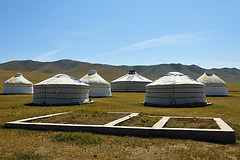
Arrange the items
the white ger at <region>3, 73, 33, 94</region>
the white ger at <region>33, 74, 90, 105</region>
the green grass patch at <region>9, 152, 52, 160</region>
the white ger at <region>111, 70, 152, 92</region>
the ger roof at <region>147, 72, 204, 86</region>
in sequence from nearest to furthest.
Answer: the green grass patch at <region>9, 152, 52, 160</region> < the ger roof at <region>147, 72, 204, 86</region> < the white ger at <region>33, 74, 90, 105</region> < the white ger at <region>3, 73, 33, 94</region> < the white ger at <region>111, 70, 152, 92</region>

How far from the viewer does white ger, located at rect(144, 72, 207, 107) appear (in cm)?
1527

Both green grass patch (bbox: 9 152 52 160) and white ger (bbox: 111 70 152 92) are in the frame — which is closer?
green grass patch (bbox: 9 152 52 160)

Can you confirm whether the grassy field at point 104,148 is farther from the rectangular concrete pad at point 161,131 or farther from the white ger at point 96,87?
the white ger at point 96,87

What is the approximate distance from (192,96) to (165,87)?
1980 millimetres

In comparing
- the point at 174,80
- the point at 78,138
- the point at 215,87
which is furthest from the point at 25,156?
the point at 215,87

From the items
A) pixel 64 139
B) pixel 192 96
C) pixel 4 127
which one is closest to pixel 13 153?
pixel 64 139

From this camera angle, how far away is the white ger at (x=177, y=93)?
1527 centimetres

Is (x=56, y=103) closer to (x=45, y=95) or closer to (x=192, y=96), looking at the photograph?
(x=45, y=95)

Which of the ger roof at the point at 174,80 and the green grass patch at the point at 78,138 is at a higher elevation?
the ger roof at the point at 174,80

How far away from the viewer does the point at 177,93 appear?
15469 millimetres

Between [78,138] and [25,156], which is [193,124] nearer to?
[78,138]

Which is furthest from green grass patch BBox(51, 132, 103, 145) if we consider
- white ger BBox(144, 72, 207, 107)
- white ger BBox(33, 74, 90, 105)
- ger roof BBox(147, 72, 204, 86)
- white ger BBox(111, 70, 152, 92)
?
white ger BBox(111, 70, 152, 92)

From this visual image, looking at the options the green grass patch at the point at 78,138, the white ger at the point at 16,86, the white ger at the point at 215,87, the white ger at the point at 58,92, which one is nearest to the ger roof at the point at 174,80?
the white ger at the point at 58,92

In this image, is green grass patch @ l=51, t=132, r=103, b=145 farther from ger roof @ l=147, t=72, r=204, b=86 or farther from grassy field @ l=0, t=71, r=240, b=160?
ger roof @ l=147, t=72, r=204, b=86
